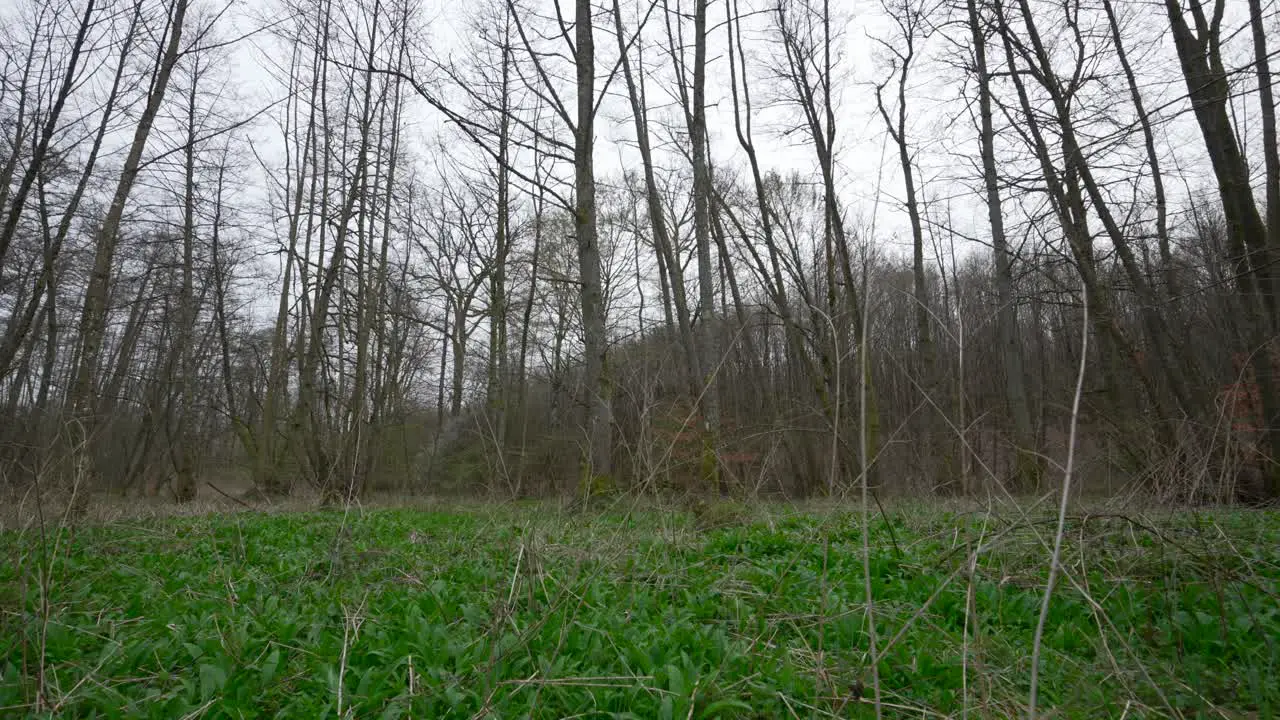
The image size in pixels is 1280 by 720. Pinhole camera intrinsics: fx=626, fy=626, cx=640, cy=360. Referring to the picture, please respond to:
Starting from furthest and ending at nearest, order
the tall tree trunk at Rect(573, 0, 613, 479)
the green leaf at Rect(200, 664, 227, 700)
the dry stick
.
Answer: the tall tree trunk at Rect(573, 0, 613, 479) < the green leaf at Rect(200, 664, 227, 700) < the dry stick

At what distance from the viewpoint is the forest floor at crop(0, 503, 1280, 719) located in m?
1.86

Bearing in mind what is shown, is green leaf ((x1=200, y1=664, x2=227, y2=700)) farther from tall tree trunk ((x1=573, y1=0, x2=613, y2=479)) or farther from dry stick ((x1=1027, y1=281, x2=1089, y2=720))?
tall tree trunk ((x1=573, y1=0, x2=613, y2=479))

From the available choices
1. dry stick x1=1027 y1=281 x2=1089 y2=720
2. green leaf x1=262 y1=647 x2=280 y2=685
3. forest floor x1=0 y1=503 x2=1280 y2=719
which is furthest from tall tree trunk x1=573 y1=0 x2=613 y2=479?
dry stick x1=1027 y1=281 x2=1089 y2=720

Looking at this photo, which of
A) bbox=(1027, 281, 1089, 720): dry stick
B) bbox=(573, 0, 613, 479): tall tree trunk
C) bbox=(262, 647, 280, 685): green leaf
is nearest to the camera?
bbox=(1027, 281, 1089, 720): dry stick

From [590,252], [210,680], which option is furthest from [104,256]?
[210,680]

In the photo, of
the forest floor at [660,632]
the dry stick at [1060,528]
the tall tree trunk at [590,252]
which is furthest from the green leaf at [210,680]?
the tall tree trunk at [590,252]

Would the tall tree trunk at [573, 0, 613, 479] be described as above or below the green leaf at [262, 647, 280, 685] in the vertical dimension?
above

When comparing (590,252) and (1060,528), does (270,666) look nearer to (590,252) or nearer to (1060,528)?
(1060,528)

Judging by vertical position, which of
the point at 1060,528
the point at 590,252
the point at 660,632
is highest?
the point at 590,252

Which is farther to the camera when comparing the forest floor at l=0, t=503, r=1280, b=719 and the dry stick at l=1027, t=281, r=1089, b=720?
the forest floor at l=0, t=503, r=1280, b=719

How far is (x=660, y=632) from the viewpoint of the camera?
2.38 m

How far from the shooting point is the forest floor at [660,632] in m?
1.86

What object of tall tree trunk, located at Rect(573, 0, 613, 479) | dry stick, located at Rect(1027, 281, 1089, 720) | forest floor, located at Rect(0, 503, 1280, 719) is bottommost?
forest floor, located at Rect(0, 503, 1280, 719)

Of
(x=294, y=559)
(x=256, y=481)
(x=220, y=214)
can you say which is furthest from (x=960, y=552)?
(x=220, y=214)
